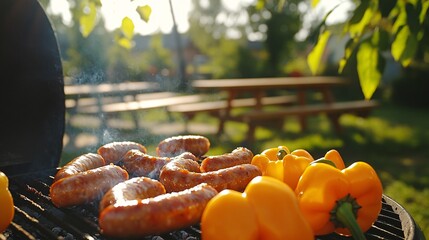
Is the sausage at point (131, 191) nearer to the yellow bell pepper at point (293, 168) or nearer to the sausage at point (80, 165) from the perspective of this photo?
the sausage at point (80, 165)

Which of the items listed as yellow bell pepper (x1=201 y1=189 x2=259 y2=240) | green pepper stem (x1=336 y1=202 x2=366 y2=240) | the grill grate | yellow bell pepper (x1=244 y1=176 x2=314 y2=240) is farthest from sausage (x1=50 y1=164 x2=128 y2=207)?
green pepper stem (x1=336 y1=202 x2=366 y2=240)

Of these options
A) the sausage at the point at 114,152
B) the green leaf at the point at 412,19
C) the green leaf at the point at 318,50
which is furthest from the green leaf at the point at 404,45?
the sausage at the point at 114,152

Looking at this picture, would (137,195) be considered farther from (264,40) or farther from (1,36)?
(264,40)

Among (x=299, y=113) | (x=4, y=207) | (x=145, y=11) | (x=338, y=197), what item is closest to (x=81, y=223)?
(x=4, y=207)

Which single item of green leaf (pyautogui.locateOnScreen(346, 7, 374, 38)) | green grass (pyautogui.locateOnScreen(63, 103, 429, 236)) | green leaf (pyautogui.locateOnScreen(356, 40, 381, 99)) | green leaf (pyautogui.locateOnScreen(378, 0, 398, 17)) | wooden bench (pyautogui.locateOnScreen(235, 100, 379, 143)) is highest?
green leaf (pyautogui.locateOnScreen(378, 0, 398, 17))

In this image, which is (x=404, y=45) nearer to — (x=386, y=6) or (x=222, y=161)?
(x=386, y=6)

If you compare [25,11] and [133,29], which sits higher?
[25,11]

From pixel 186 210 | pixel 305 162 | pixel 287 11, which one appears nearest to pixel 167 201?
pixel 186 210

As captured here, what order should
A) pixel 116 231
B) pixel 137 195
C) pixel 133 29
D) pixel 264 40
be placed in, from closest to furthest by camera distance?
1. pixel 116 231
2. pixel 137 195
3. pixel 133 29
4. pixel 264 40

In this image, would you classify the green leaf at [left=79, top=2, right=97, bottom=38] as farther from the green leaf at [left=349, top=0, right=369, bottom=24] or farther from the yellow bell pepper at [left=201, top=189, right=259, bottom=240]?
the yellow bell pepper at [left=201, top=189, right=259, bottom=240]
